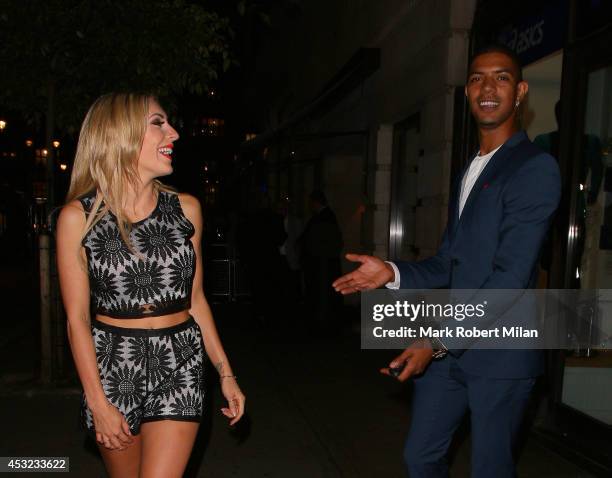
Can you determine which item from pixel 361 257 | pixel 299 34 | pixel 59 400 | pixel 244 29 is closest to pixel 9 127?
pixel 244 29

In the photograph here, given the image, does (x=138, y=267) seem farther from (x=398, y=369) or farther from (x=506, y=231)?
(x=506, y=231)

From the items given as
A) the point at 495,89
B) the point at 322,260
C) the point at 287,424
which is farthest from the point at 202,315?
the point at 322,260

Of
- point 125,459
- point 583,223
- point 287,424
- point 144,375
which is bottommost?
point 287,424

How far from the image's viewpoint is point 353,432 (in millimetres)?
5312

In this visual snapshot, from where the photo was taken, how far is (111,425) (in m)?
2.47

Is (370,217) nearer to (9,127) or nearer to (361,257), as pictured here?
(361,257)

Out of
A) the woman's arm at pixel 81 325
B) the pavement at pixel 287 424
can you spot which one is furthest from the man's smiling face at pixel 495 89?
the pavement at pixel 287 424

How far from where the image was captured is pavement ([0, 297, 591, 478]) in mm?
4602

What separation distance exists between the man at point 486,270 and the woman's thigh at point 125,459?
3.36 feet

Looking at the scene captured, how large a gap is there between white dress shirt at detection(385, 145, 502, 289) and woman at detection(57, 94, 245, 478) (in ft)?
2.84

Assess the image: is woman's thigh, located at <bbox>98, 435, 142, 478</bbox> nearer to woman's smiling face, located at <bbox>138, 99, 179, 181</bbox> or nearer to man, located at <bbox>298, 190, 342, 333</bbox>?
woman's smiling face, located at <bbox>138, 99, 179, 181</bbox>

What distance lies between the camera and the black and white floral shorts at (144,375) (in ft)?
8.38

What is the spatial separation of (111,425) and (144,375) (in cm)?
22

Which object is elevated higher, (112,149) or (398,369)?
(112,149)
